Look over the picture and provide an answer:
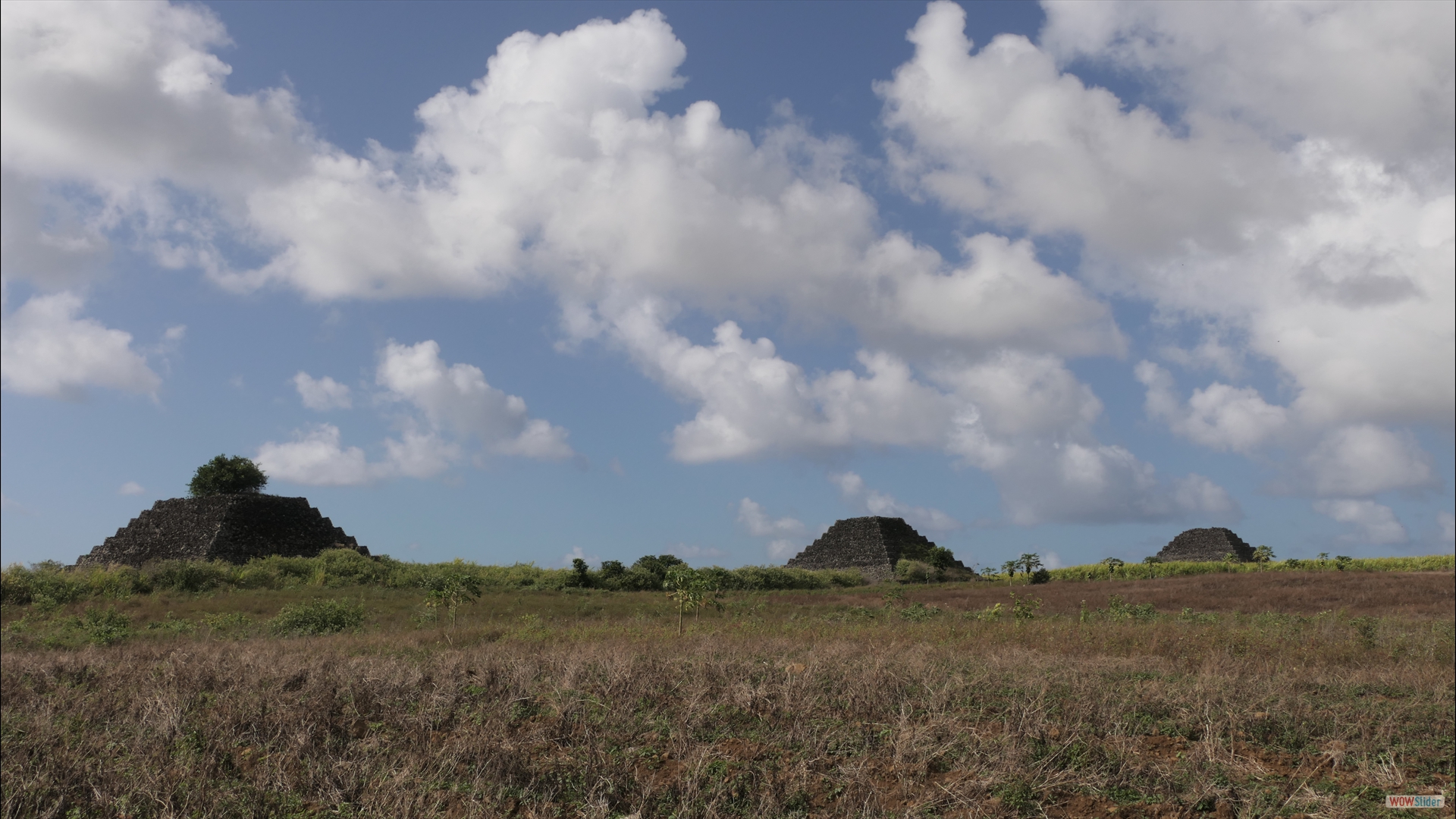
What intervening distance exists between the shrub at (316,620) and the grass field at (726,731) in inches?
283

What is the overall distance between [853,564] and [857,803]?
5173cm

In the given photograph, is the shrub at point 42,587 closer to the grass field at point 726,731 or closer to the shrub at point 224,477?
the shrub at point 224,477

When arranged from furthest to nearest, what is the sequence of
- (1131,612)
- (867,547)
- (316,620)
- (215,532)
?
(867,547) < (215,532) < (1131,612) < (316,620)

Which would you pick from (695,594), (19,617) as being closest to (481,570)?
(19,617)

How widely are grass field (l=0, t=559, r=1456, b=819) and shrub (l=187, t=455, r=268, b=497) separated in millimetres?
35615

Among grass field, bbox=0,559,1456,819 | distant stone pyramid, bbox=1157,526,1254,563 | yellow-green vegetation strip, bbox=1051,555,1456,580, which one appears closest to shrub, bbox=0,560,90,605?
grass field, bbox=0,559,1456,819

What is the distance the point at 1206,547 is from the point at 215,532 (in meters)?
65.0

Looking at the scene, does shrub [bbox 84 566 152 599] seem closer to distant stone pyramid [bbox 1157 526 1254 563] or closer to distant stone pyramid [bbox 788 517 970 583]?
distant stone pyramid [bbox 788 517 970 583]

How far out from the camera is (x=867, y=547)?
2211 inches

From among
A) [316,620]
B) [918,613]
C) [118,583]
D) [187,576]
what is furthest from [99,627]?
[918,613]

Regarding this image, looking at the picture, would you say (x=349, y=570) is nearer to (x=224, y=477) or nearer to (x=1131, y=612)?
(x=224, y=477)

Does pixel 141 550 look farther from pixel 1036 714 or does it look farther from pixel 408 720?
pixel 1036 714

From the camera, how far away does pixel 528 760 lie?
6.13 metres

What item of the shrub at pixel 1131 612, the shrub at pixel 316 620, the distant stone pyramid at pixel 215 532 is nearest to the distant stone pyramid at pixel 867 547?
the shrub at pixel 1131 612
